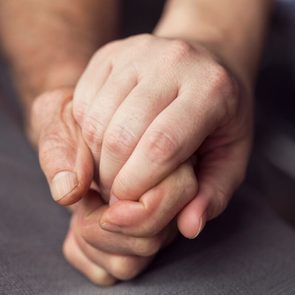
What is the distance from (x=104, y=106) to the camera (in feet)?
1.25

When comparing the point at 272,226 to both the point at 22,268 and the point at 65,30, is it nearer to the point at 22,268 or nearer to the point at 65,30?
the point at 22,268

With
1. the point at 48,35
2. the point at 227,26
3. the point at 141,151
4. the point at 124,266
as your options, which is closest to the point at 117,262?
the point at 124,266

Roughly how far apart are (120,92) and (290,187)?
0.45m

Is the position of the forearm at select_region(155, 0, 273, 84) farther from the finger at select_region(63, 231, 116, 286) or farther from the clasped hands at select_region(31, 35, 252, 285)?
the finger at select_region(63, 231, 116, 286)

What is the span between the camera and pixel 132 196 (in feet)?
1.20

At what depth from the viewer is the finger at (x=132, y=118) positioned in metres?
0.36

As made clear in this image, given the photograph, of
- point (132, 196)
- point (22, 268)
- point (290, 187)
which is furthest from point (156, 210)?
point (290, 187)

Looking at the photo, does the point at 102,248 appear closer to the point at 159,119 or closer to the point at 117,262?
the point at 117,262

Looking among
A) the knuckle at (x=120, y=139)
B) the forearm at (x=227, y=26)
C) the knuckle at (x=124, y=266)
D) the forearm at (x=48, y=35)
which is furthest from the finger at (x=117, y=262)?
the forearm at (x=48, y=35)

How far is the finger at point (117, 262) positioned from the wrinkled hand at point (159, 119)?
0.17 feet

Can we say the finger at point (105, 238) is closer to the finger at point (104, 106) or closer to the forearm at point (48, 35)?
the finger at point (104, 106)


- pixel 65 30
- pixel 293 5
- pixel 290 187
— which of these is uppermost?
pixel 293 5

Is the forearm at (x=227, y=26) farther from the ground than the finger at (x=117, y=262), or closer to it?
farther from the ground

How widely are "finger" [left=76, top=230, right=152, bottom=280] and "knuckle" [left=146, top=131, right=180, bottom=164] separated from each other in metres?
0.10
